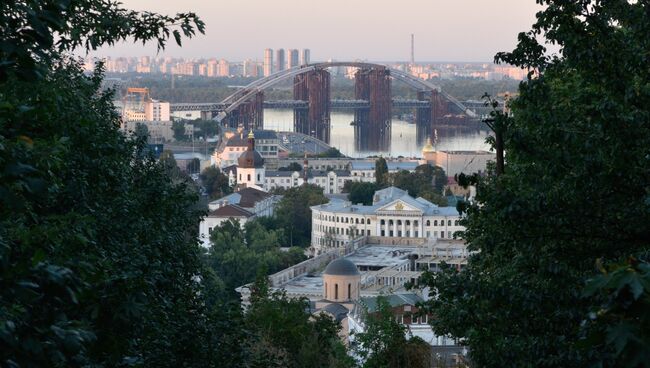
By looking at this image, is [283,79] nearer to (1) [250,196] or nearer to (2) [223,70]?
(1) [250,196]

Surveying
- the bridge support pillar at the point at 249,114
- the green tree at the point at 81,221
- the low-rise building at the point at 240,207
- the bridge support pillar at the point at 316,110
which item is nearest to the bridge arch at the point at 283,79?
the bridge support pillar at the point at 249,114

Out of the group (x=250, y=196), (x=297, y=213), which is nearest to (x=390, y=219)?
(x=297, y=213)

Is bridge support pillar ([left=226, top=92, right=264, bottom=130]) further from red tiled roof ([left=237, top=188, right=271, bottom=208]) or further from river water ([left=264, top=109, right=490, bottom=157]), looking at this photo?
red tiled roof ([left=237, top=188, right=271, bottom=208])

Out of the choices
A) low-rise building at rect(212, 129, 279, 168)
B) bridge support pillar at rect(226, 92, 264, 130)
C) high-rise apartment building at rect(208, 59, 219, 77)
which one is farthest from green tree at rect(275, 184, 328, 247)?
high-rise apartment building at rect(208, 59, 219, 77)

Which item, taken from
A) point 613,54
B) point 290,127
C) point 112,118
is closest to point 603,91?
point 613,54

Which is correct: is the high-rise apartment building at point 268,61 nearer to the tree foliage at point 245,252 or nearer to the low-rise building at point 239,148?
the low-rise building at point 239,148
